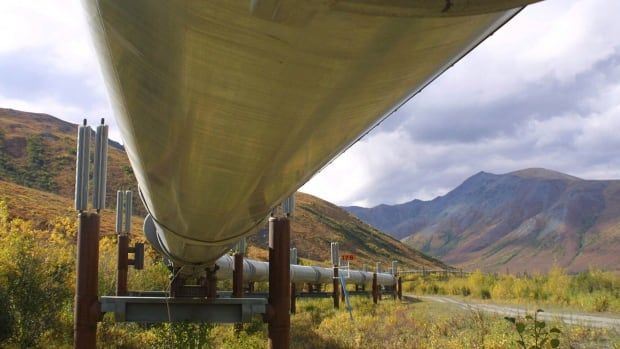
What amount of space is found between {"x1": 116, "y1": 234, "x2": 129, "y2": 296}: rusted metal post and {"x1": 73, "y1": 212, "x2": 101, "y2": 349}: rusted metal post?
5051 mm

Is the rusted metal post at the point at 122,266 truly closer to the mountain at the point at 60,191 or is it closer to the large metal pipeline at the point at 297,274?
the large metal pipeline at the point at 297,274

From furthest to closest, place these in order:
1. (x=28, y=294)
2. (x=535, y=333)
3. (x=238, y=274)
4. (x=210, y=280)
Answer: (x=238, y=274), (x=28, y=294), (x=210, y=280), (x=535, y=333)

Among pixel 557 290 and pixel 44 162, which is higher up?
pixel 44 162

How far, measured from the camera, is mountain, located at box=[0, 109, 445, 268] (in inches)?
1548

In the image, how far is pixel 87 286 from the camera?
18.0 feet

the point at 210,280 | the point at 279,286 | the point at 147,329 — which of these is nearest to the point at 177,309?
the point at 279,286

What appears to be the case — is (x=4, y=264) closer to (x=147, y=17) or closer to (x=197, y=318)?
(x=197, y=318)

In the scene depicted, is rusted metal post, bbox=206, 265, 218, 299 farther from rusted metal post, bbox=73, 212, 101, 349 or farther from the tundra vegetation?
rusted metal post, bbox=73, 212, 101, 349

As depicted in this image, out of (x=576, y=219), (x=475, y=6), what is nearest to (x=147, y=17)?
(x=475, y=6)

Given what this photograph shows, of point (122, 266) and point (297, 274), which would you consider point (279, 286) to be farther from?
point (297, 274)

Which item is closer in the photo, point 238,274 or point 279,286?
point 279,286

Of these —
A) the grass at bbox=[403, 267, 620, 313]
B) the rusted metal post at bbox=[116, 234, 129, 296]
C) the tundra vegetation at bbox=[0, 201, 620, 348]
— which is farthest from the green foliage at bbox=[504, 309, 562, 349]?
the grass at bbox=[403, 267, 620, 313]

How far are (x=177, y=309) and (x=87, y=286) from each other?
3.15 feet

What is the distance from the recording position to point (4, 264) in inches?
437
